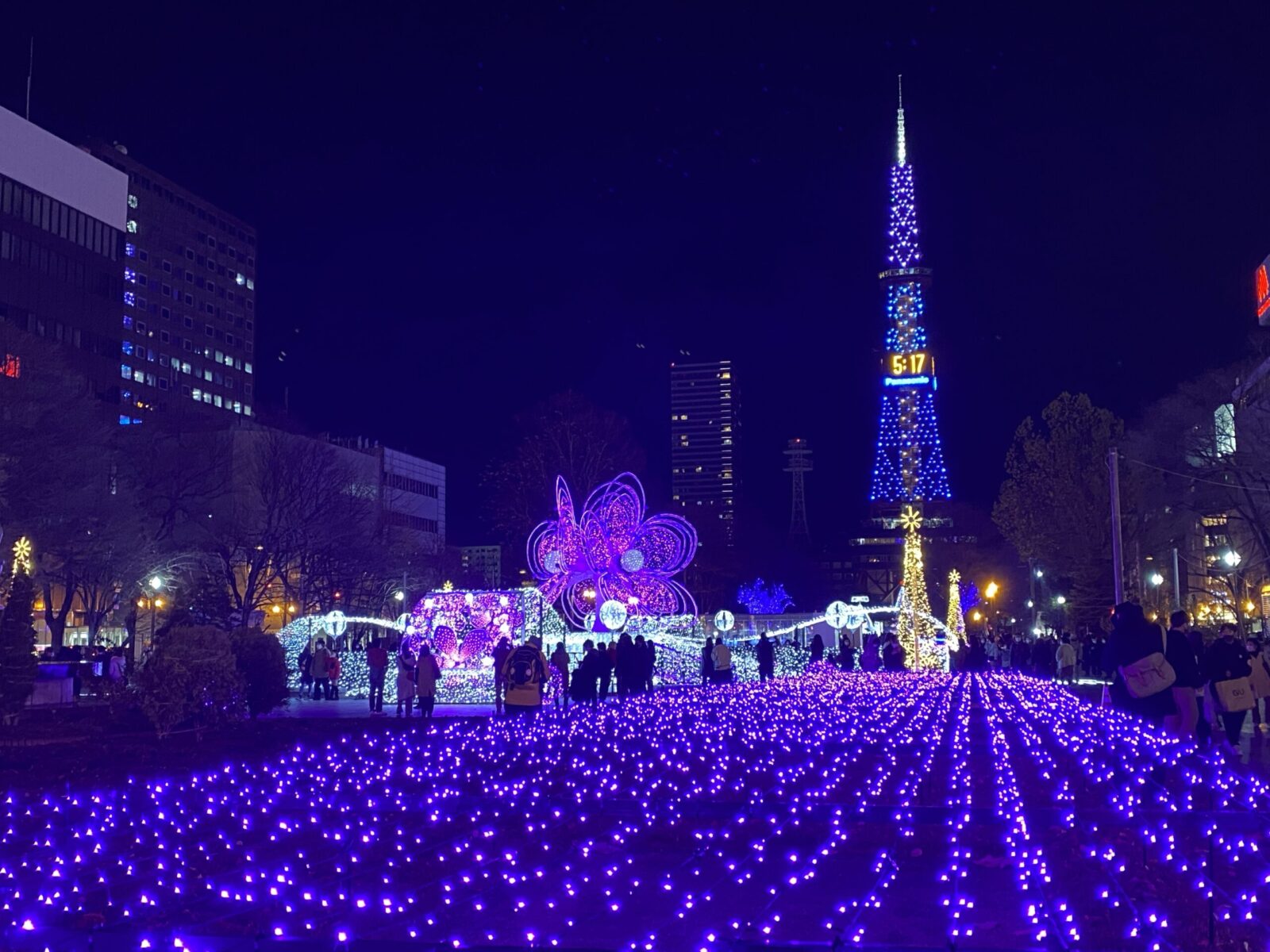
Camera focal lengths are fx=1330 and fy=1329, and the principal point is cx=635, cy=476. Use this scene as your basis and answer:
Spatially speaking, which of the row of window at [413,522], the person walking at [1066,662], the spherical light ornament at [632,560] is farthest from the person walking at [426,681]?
the row of window at [413,522]

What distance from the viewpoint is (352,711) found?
27.1 meters

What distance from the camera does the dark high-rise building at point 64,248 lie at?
6278 centimetres

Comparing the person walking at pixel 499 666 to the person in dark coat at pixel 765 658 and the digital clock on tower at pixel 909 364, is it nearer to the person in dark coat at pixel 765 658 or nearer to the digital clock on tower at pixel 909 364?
the person in dark coat at pixel 765 658

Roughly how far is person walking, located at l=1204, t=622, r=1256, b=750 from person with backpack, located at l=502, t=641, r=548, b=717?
8.88 metres

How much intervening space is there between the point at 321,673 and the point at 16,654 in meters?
9.48

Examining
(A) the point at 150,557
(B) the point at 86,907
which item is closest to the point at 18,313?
(A) the point at 150,557

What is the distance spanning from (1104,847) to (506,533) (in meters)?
45.6

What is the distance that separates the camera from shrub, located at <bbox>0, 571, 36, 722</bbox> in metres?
21.9

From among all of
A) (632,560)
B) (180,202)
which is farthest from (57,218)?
(632,560)

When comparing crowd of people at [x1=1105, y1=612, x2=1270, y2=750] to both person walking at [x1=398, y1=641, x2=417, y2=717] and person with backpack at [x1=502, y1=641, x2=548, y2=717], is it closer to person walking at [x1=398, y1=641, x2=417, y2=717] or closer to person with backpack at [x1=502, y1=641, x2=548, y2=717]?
person with backpack at [x1=502, y1=641, x2=548, y2=717]

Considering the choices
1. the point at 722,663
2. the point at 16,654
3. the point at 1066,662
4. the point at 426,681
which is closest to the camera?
the point at 16,654

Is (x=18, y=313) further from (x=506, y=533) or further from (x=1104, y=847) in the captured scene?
(x=1104, y=847)

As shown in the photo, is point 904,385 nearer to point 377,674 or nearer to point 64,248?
point 64,248

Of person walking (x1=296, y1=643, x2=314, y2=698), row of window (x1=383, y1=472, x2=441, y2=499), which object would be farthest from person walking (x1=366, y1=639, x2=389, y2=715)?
row of window (x1=383, y1=472, x2=441, y2=499)
